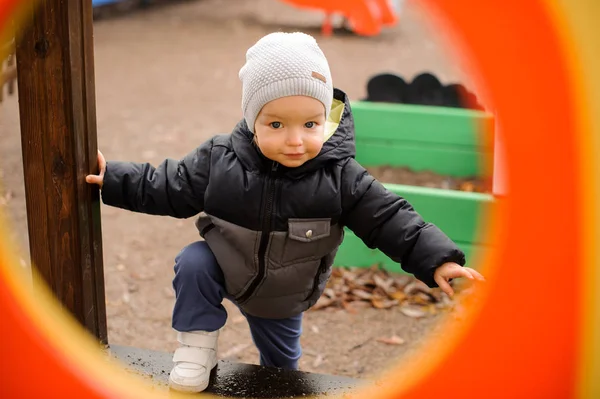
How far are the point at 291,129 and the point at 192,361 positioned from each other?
0.79 m

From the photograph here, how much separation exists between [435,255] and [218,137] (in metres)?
0.77

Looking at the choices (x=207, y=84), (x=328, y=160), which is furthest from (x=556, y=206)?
(x=207, y=84)

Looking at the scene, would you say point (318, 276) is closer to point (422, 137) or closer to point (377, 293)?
point (377, 293)

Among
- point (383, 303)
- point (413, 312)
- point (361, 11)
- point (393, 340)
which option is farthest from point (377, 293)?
point (361, 11)

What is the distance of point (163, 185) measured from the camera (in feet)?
7.62

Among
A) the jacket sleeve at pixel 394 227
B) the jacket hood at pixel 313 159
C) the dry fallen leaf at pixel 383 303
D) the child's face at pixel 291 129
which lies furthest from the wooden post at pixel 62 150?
the dry fallen leaf at pixel 383 303

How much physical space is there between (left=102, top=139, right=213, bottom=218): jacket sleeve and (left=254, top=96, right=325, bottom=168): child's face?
26 cm

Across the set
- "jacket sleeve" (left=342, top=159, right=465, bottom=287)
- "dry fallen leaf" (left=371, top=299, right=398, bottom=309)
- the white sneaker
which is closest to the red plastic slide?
"dry fallen leaf" (left=371, top=299, right=398, bottom=309)

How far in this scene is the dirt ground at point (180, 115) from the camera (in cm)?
357

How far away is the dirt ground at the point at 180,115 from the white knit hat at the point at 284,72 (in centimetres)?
40

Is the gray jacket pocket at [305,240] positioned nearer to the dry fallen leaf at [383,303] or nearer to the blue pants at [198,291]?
the blue pants at [198,291]

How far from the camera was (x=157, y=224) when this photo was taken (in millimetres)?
4852

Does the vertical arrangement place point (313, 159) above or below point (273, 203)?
above

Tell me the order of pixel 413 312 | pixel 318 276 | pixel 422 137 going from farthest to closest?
pixel 422 137
pixel 413 312
pixel 318 276
